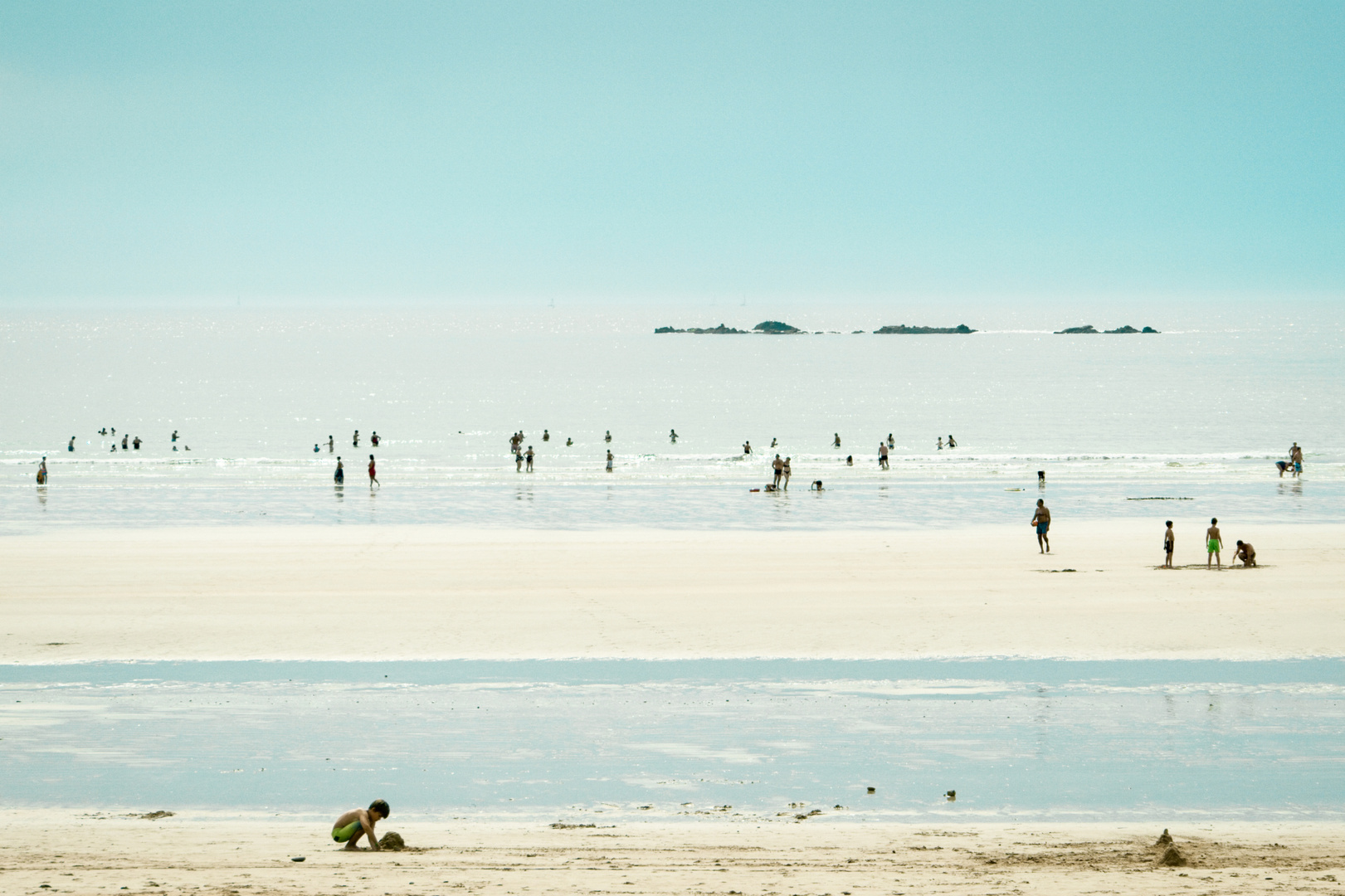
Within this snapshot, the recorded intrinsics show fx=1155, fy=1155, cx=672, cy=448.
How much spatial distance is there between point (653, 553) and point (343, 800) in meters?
17.9

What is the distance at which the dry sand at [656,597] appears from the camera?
19047mm

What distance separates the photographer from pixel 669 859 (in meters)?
9.89

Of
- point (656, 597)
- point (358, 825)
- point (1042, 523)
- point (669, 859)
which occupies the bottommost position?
point (669, 859)

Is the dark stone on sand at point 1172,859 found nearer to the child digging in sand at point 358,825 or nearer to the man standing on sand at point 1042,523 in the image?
the child digging in sand at point 358,825

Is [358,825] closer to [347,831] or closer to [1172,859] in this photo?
[347,831]

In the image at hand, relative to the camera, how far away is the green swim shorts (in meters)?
10.4

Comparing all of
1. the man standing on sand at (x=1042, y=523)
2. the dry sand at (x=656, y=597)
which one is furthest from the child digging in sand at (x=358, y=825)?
the man standing on sand at (x=1042, y=523)

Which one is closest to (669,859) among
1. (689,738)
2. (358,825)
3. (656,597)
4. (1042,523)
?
(358,825)

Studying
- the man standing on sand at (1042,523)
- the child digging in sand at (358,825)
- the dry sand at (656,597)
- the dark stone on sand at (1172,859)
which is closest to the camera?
the dark stone on sand at (1172,859)

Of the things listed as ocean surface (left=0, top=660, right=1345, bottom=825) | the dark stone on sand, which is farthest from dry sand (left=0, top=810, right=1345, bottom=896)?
ocean surface (left=0, top=660, right=1345, bottom=825)

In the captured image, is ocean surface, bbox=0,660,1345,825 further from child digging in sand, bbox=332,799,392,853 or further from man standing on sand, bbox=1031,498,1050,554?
man standing on sand, bbox=1031,498,1050,554

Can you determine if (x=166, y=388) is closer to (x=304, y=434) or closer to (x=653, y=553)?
(x=304, y=434)

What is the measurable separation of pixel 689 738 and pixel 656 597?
9.47 m

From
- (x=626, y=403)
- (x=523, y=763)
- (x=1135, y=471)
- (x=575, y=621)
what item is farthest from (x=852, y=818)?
(x=626, y=403)
